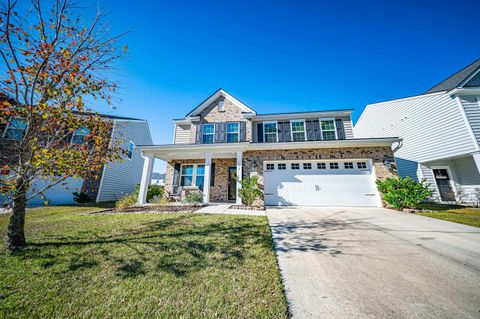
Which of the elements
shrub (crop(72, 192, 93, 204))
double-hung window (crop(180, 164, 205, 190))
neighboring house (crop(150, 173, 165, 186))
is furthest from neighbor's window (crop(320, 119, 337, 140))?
neighboring house (crop(150, 173, 165, 186))

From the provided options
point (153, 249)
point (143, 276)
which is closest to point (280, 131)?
point (153, 249)

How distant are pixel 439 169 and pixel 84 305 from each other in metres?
16.6

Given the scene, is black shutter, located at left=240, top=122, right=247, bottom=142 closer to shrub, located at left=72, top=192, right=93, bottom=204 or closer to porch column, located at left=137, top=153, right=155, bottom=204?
porch column, located at left=137, top=153, right=155, bottom=204

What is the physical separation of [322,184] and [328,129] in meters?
4.13

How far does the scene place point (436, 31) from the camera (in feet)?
27.4

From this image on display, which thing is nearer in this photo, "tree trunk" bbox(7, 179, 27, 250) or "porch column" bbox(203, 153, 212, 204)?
"tree trunk" bbox(7, 179, 27, 250)

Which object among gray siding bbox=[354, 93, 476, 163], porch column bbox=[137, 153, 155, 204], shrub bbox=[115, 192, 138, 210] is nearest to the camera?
shrub bbox=[115, 192, 138, 210]

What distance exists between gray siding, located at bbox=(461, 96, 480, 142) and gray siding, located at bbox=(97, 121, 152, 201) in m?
18.9

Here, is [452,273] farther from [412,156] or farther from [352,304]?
[412,156]

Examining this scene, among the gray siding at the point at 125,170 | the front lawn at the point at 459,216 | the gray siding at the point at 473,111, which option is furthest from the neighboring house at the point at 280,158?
the gray siding at the point at 125,170

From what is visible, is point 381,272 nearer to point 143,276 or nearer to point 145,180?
point 143,276

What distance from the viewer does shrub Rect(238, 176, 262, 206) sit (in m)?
7.59

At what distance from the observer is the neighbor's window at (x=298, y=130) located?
1033 cm

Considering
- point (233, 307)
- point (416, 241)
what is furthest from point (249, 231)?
point (416, 241)
